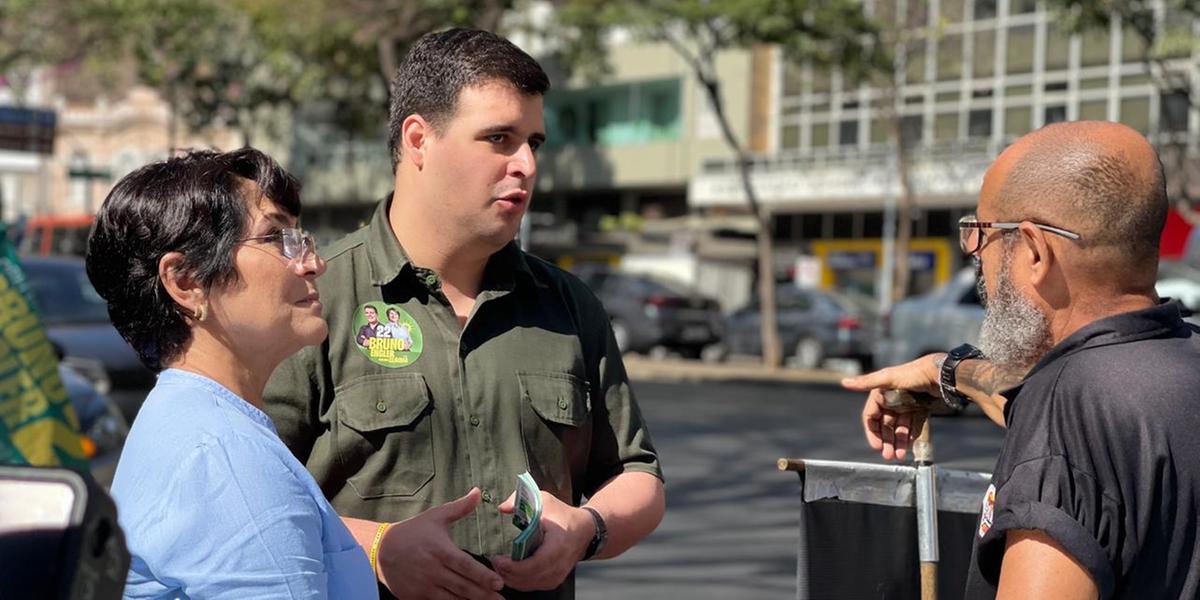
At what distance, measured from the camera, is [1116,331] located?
2.29 metres

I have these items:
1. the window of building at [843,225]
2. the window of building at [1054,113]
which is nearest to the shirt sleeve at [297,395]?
the window of building at [1054,113]

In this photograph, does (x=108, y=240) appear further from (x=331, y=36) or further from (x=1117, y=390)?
(x=331, y=36)

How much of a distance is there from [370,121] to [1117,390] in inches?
1529

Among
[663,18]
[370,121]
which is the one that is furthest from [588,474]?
[370,121]

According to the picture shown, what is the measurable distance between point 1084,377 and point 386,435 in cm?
125

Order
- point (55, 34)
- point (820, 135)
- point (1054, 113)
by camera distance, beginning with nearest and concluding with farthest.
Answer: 1. point (1054, 113)
2. point (55, 34)
3. point (820, 135)

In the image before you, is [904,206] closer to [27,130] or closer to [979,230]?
[27,130]

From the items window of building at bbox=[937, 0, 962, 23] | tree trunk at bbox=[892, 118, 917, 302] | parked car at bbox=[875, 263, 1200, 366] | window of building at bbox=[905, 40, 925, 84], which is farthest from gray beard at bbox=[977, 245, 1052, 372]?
window of building at bbox=[937, 0, 962, 23]

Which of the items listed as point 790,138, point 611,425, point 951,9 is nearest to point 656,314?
point 951,9

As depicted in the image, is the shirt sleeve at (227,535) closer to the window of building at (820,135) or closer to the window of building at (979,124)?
A: the window of building at (979,124)

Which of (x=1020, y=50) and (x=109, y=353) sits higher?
(x=1020, y=50)

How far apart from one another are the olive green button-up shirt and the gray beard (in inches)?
31.8

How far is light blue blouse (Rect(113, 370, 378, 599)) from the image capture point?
2.05m

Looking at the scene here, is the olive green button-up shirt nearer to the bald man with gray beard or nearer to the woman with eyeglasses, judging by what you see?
the woman with eyeglasses
